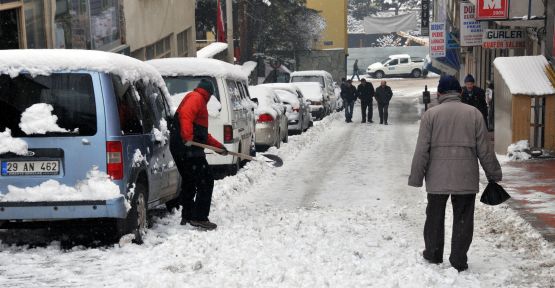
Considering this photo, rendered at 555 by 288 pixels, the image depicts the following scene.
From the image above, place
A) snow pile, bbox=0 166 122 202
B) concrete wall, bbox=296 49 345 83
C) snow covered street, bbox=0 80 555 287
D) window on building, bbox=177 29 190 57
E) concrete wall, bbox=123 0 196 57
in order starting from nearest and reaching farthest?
snow covered street, bbox=0 80 555 287 < snow pile, bbox=0 166 122 202 < concrete wall, bbox=123 0 196 57 < window on building, bbox=177 29 190 57 < concrete wall, bbox=296 49 345 83

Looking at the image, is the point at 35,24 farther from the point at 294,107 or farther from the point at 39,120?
the point at 39,120

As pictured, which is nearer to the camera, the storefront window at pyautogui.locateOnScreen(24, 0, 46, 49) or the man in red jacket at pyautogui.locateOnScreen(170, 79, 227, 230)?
the man in red jacket at pyautogui.locateOnScreen(170, 79, 227, 230)

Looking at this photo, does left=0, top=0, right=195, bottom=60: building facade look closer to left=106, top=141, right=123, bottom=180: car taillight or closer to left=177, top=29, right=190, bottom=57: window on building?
left=177, top=29, right=190, bottom=57: window on building

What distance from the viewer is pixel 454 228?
758 cm

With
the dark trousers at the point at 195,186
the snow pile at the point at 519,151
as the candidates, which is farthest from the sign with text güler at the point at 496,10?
the dark trousers at the point at 195,186

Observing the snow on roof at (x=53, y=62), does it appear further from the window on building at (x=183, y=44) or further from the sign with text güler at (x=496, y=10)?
the window on building at (x=183, y=44)

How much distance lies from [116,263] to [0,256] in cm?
108

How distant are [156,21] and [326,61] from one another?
32.1 m

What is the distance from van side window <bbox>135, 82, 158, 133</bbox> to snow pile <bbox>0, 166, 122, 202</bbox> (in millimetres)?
1095

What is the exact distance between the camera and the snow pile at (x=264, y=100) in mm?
19875

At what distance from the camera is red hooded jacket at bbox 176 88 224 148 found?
9422mm

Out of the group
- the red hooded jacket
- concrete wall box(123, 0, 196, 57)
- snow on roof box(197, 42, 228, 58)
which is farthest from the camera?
snow on roof box(197, 42, 228, 58)

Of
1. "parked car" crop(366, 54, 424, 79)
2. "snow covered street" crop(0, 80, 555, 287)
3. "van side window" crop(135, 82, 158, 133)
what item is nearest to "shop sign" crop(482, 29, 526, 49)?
"snow covered street" crop(0, 80, 555, 287)

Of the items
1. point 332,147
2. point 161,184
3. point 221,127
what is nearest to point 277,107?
point 332,147
